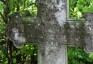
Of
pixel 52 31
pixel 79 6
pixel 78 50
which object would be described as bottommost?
pixel 78 50

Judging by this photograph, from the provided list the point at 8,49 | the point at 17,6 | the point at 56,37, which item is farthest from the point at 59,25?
the point at 8,49

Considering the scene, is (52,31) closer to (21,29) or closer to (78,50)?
(21,29)

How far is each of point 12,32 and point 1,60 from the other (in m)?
1.85

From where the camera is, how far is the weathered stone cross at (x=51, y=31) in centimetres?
393

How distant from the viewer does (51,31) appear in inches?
157

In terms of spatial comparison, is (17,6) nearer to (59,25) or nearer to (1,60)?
(1,60)

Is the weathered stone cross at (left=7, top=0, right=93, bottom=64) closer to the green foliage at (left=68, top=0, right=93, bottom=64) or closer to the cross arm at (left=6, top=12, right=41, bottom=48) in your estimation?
the cross arm at (left=6, top=12, right=41, bottom=48)

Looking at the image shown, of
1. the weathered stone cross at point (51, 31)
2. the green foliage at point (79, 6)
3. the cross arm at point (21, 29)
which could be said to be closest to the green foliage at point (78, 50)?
the green foliage at point (79, 6)

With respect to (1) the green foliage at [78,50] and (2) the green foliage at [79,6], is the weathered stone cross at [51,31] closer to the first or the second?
(2) the green foliage at [79,6]

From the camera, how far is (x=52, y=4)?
12.9ft

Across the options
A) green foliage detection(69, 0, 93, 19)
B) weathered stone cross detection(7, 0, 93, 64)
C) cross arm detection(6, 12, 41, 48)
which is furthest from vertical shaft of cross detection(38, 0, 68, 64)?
green foliage detection(69, 0, 93, 19)

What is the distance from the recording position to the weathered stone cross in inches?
155

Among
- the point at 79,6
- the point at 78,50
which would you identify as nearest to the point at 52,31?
the point at 79,6

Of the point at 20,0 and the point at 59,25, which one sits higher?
the point at 20,0
